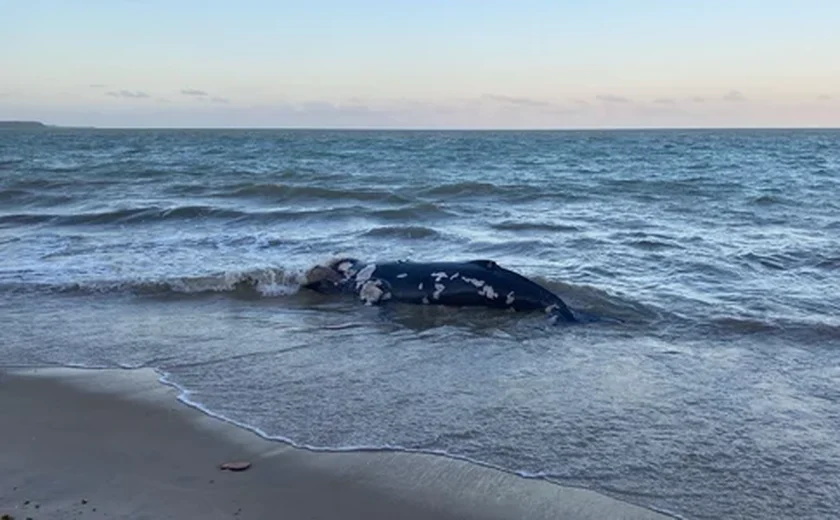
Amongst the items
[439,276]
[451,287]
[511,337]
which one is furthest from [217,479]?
[439,276]

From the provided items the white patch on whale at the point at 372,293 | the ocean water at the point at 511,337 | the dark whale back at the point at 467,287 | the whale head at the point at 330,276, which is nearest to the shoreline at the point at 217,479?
the ocean water at the point at 511,337

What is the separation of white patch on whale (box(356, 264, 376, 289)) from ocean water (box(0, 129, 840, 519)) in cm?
38

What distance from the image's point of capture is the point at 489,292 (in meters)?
8.95

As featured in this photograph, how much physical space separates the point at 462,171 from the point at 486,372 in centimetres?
2639

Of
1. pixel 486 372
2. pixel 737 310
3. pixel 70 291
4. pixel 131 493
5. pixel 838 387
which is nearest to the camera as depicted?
pixel 131 493

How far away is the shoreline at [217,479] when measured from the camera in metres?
4.22

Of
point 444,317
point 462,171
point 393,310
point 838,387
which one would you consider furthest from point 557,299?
point 462,171

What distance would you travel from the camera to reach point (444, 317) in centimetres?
867

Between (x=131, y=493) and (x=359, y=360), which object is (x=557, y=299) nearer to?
(x=359, y=360)

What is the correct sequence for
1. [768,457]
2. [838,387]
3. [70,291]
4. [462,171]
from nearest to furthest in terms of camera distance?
[768,457]
[838,387]
[70,291]
[462,171]

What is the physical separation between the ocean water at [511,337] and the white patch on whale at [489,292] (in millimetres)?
328

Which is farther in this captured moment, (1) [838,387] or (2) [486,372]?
(2) [486,372]

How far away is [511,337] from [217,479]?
380 centimetres

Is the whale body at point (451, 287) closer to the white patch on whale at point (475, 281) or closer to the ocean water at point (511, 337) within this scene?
the white patch on whale at point (475, 281)
